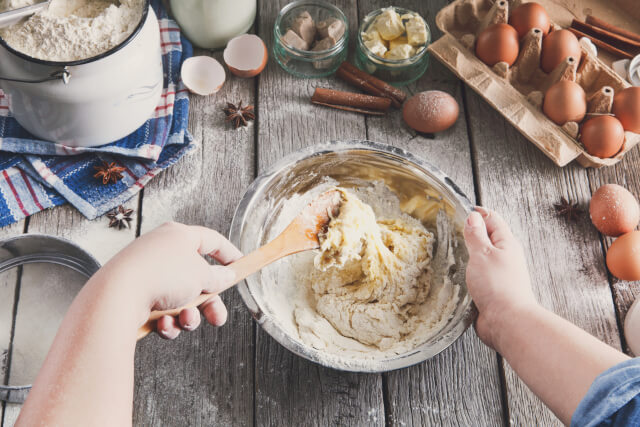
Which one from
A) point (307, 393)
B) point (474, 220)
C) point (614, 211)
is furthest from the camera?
point (614, 211)

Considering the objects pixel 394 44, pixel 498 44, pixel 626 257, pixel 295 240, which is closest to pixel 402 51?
pixel 394 44

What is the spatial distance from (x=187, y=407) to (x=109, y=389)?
1.71 ft

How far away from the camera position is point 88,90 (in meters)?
1.33

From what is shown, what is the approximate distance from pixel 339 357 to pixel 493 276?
376mm

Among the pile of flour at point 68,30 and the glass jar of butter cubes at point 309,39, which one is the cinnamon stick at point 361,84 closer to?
the glass jar of butter cubes at point 309,39

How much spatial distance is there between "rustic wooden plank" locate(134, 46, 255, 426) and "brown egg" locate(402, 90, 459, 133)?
1.60 feet

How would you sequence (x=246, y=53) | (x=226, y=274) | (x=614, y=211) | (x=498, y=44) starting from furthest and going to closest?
(x=246, y=53) → (x=498, y=44) → (x=614, y=211) → (x=226, y=274)

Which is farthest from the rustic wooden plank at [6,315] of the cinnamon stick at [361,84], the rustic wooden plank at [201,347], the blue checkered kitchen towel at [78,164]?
the cinnamon stick at [361,84]

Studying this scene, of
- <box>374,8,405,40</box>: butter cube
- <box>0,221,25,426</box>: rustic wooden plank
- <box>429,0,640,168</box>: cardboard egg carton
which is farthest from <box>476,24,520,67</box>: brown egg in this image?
<box>0,221,25,426</box>: rustic wooden plank

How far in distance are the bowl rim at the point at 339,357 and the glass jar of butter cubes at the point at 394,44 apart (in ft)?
1.37

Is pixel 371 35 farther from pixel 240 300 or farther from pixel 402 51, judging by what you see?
pixel 240 300

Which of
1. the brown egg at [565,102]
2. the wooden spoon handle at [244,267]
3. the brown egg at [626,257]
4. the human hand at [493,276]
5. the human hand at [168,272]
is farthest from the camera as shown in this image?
the brown egg at [565,102]

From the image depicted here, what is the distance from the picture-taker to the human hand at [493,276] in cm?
114

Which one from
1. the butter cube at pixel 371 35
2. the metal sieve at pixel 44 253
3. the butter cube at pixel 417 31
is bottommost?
the metal sieve at pixel 44 253
